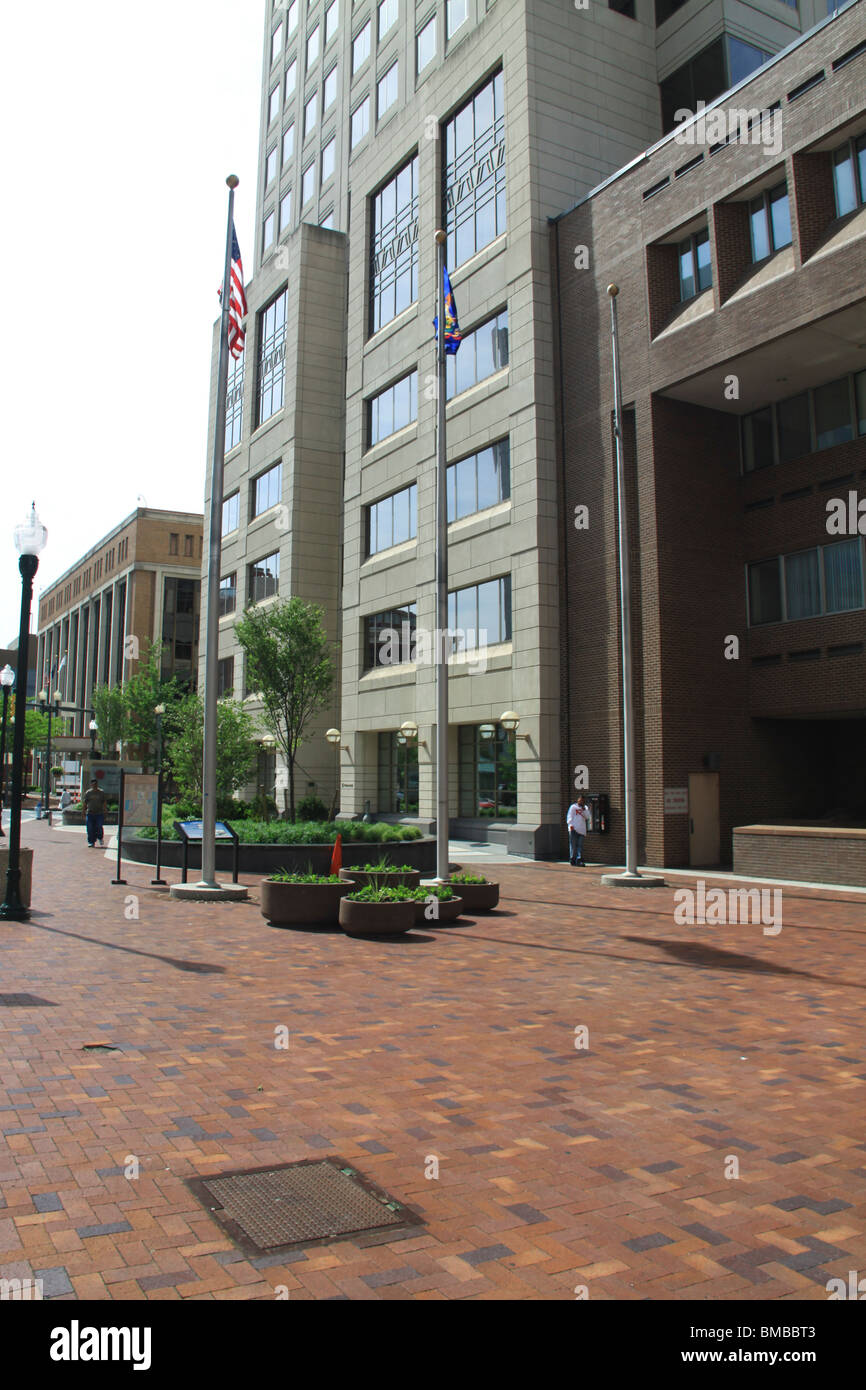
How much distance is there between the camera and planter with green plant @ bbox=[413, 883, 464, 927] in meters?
14.3

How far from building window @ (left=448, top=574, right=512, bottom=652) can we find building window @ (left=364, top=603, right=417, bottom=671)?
333 cm

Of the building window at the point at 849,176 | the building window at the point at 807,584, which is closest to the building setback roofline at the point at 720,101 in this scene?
the building window at the point at 849,176

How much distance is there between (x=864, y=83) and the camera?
20078 millimetres

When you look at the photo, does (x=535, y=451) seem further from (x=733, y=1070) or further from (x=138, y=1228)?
(x=138, y=1228)

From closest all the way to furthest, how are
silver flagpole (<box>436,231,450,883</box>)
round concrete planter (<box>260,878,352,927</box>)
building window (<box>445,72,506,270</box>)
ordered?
round concrete planter (<box>260,878,352,927</box>)
silver flagpole (<box>436,231,450,883</box>)
building window (<box>445,72,506,270</box>)

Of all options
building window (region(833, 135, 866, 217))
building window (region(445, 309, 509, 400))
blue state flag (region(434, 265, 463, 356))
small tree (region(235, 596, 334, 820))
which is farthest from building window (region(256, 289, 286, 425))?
blue state flag (region(434, 265, 463, 356))

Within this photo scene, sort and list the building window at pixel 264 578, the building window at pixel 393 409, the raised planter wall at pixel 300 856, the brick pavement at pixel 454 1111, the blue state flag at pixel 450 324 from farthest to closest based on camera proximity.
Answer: the building window at pixel 264 578 < the building window at pixel 393 409 < the raised planter wall at pixel 300 856 < the blue state flag at pixel 450 324 < the brick pavement at pixel 454 1111

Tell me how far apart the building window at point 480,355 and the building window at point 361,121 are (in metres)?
16.9

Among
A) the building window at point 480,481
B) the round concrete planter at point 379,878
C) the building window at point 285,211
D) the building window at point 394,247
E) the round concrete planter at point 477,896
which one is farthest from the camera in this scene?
the building window at point 285,211

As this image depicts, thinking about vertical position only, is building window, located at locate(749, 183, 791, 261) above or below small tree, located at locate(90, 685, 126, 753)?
above

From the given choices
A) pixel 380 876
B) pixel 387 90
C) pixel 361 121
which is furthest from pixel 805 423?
pixel 361 121

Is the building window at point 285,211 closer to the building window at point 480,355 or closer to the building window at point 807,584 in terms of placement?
the building window at point 480,355

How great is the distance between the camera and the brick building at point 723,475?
22.3m

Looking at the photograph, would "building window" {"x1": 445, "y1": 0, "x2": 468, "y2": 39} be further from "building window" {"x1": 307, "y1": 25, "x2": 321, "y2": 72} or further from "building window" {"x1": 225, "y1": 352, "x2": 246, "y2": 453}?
"building window" {"x1": 225, "y1": 352, "x2": 246, "y2": 453}
